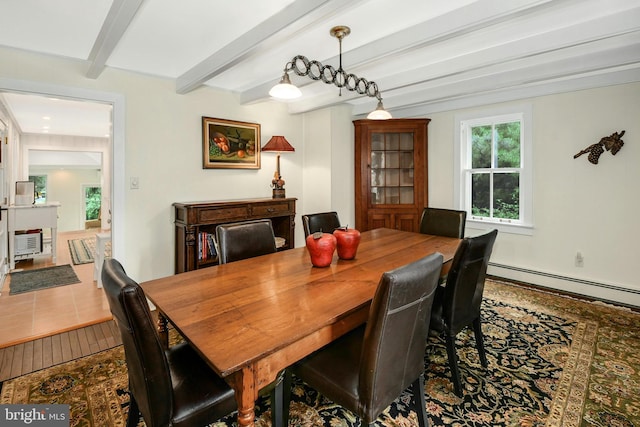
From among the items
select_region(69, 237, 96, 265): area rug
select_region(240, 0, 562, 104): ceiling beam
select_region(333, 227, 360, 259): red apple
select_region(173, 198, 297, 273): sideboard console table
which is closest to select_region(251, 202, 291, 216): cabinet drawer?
select_region(173, 198, 297, 273): sideboard console table

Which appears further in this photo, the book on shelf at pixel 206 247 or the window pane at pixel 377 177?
the window pane at pixel 377 177

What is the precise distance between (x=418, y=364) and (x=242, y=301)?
0.85 meters

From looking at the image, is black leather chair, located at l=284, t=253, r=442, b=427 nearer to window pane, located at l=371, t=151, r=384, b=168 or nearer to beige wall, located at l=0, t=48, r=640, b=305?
beige wall, located at l=0, t=48, r=640, b=305

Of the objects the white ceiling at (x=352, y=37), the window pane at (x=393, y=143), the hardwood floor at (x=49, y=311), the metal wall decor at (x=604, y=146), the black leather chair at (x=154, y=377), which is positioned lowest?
the hardwood floor at (x=49, y=311)

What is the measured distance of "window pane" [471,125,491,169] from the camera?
13.8 feet

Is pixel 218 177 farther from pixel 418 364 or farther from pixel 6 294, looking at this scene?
pixel 418 364

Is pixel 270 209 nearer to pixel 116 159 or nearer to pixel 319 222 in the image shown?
pixel 319 222

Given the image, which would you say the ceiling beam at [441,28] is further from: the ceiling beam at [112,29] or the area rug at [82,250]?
the area rug at [82,250]

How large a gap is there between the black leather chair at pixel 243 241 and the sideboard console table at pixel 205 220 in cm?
107

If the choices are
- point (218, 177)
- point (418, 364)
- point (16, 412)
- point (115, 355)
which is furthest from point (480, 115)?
point (16, 412)

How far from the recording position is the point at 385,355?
1.25 metres

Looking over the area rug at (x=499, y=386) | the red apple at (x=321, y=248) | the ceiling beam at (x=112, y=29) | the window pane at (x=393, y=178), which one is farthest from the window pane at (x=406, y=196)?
the ceiling beam at (x=112, y=29)

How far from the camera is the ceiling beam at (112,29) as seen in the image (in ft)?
5.92

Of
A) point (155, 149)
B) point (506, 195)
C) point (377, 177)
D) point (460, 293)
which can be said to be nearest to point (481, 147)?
point (506, 195)
